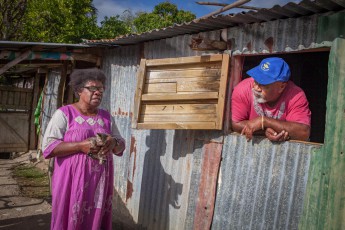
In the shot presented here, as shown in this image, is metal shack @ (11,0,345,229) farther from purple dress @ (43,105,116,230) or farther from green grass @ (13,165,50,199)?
green grass @ (13,165,50,199)

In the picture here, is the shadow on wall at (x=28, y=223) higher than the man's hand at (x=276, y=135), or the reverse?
the man's hand at (x=276, y=135)

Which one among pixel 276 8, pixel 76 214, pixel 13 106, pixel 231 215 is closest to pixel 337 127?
pixel 276 8

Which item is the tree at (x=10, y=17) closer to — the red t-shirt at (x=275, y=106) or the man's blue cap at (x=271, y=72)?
the red t-shirt at (x=275, y=106)

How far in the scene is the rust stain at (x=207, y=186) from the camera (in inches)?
159

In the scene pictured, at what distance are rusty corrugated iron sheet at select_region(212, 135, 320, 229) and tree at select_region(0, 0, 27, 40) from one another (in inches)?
539

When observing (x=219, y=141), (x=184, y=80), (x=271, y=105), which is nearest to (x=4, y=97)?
(x=184, y=80)

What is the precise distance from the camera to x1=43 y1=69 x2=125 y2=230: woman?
126 inches

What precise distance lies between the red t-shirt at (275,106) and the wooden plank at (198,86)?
0.81ft

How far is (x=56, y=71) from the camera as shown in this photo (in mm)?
10641

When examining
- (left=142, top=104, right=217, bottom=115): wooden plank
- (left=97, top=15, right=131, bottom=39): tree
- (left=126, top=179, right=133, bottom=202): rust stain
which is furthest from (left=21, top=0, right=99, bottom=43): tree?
(left=142, top=104, right=217, bottom=115): wooden plank

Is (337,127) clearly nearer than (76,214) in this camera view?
Yes

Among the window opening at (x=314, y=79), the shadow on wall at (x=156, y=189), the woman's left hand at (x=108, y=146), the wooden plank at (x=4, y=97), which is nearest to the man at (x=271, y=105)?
the woman's left hand at (x=108, y=146)

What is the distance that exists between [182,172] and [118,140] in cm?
132

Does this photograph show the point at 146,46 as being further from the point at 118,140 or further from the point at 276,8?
the point at 276,8
